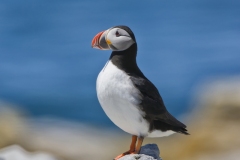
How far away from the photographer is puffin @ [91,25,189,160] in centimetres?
257

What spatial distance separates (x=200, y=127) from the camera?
581cm

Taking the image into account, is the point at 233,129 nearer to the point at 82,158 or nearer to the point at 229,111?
the point at 229,111

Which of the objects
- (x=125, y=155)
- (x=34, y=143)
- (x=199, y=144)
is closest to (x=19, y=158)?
(x=34, y=143)

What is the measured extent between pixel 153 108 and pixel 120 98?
0.20 m

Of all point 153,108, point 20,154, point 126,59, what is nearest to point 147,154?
point 153,108

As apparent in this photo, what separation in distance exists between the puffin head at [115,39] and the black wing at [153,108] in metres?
0.17

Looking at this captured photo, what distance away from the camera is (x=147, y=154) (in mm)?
2701

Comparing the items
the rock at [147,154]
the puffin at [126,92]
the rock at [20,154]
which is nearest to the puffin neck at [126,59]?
the puffin at [126,92]

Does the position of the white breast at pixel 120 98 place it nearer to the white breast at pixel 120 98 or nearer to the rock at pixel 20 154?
the white breast at pixel 120 98

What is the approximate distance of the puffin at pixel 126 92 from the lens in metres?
2.57

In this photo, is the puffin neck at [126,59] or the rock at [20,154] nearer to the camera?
the puffin neck at [126,59]

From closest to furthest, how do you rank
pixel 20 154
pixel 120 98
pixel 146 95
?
1. pixel 120 98
2. pixel 146 95
3. pixel 20 154

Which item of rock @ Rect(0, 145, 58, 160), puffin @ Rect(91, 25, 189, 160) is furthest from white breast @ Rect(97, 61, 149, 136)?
rock @ Rect(0, 145, 58, 160)

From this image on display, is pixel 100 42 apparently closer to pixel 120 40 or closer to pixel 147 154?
pixel 120 40
